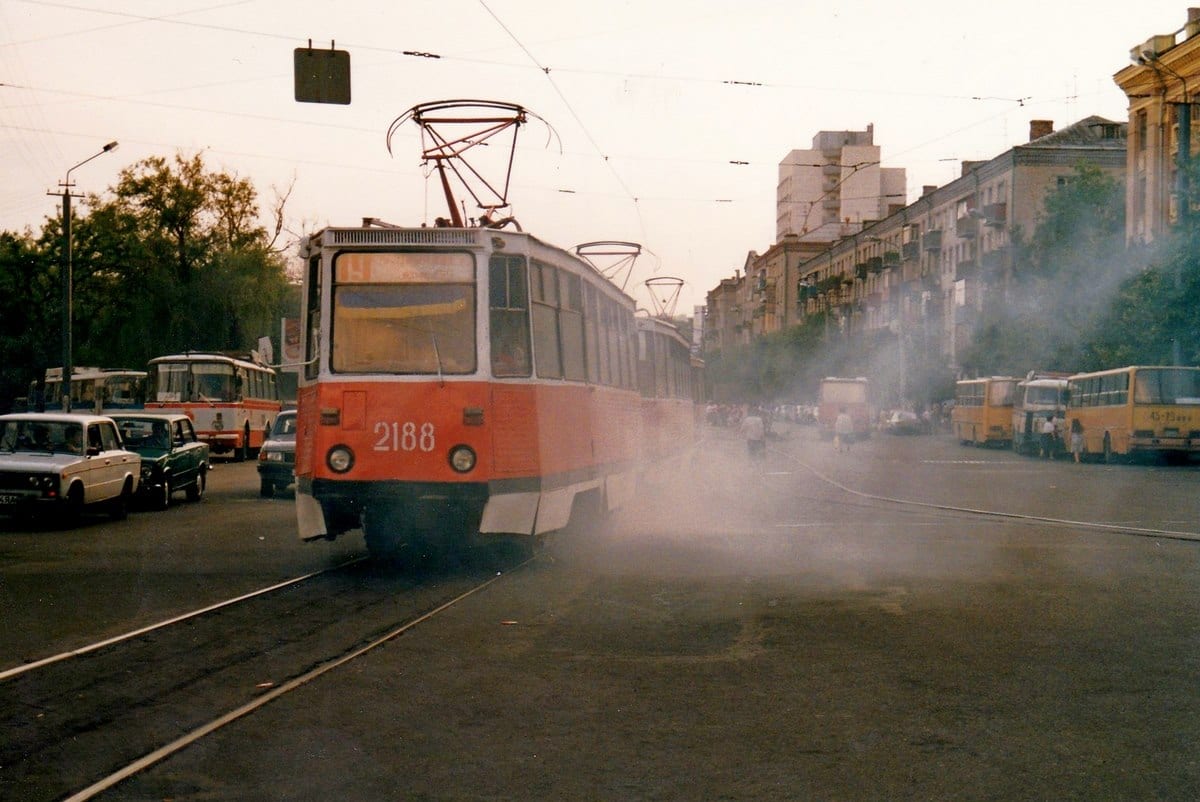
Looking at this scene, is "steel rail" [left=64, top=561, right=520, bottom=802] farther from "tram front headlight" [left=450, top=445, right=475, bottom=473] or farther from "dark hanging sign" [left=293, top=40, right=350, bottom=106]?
"dark hanging sign" [left=293, top=40, right=350, bottom=106]

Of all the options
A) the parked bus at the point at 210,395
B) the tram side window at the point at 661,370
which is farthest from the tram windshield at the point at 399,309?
the parked bus at the point at 210,395

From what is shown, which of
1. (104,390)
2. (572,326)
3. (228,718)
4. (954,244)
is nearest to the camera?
(228,718)

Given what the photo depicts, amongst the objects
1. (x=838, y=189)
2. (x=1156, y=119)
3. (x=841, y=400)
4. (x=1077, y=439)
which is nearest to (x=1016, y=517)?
(x=1077, y=439)

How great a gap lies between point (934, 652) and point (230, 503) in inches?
670

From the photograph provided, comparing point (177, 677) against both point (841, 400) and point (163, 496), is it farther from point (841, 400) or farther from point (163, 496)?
point (841, 400)

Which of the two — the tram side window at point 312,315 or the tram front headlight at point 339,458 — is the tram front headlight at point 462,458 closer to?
the tram front headlight at point 339,458

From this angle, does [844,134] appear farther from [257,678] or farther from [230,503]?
[257,678]

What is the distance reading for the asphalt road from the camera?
565cm

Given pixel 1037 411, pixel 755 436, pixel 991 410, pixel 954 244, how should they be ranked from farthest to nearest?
pixel 954 244
pixel 991 410
pixel 1037 411
pixel 755 436

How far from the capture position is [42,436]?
18938 mm

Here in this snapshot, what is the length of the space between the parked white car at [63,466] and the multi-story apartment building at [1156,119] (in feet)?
140

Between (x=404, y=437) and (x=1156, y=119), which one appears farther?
(x=1156, y=119)

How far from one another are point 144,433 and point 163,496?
155 centimetres

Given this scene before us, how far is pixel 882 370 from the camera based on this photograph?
97.8 m
